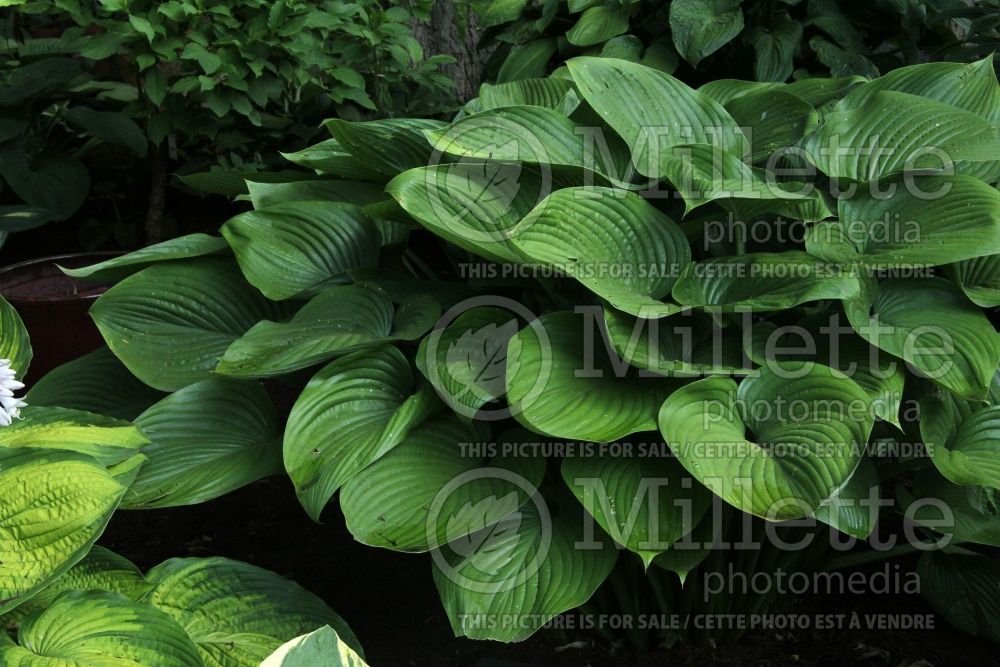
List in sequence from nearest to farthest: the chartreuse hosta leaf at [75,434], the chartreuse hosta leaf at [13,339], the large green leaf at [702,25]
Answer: the chartreuse hosta leaf at [75,434] < the chartreuse hosta leaf at [13,339] < the large green leaf at [702,25]

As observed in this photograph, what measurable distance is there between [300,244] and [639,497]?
79 cm

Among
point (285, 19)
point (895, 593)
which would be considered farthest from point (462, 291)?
point (285, 19)

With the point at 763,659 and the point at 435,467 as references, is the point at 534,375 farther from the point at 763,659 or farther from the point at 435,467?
the point at 763,659

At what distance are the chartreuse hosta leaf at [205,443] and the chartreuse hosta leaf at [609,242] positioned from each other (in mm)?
596

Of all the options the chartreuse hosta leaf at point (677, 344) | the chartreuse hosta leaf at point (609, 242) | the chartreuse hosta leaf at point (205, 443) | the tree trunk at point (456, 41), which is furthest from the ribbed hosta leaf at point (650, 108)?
the tree trunk at point (456, 41)

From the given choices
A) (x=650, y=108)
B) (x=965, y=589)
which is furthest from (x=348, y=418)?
(x=965, y=589)

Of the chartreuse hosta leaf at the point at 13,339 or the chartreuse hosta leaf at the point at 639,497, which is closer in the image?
the chartreuse hosta leaf at the point at 639,497

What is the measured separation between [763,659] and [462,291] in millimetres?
897

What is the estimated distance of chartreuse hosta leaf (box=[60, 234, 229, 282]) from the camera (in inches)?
75.2

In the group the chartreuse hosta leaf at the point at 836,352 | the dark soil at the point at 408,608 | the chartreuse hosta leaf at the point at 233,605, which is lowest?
the dark soil at the point at 408,608

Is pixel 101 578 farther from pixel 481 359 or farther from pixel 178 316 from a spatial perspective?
pixel 481 359

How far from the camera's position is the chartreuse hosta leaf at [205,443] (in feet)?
5.56

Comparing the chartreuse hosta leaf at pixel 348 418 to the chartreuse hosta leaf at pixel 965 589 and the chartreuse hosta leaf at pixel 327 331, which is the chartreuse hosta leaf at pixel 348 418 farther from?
the chartreuse hosta leaf at pixel 965 589

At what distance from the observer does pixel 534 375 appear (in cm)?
160
